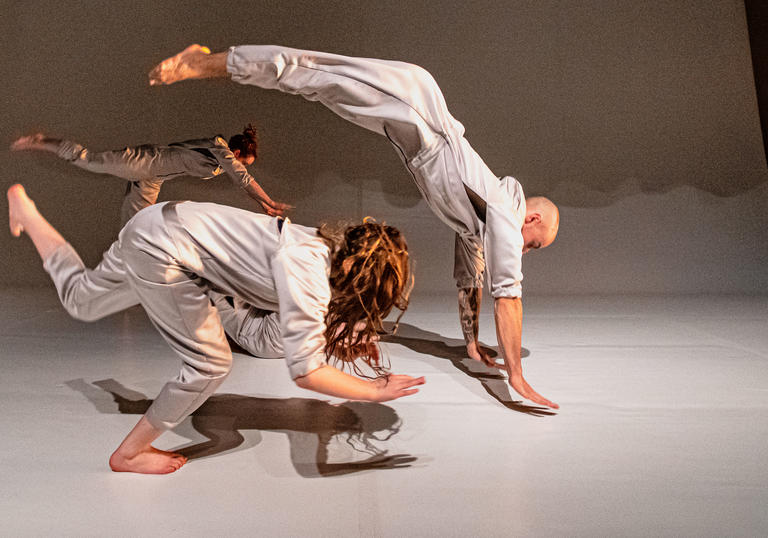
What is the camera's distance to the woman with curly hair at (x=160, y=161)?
332 cm

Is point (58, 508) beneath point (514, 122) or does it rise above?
beneath

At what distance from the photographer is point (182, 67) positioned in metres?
2.30

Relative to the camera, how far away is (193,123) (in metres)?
5.78

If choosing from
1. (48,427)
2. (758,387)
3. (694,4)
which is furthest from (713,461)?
(694,4)

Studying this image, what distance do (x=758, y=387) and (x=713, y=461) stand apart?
2.91ft

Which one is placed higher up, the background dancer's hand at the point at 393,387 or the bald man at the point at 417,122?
the bald man at the point at 417,122

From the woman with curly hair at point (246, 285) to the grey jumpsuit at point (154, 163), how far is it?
1.78 m

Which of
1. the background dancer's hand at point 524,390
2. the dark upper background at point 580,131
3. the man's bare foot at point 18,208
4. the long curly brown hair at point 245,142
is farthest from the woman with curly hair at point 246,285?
the dark upper background at point 580,131

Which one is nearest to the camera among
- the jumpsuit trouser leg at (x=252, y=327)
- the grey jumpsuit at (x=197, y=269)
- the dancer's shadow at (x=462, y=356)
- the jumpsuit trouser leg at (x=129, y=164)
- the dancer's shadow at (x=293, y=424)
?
the grey jumpsuit at (x=197, y=269)

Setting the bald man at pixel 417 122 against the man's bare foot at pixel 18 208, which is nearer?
the man's bare foot at pixel 18 208

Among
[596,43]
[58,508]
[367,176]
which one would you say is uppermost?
[596,43]

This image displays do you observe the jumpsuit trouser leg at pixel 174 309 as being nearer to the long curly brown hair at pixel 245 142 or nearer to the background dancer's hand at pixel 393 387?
the background dancer's hand at pixel 393 387

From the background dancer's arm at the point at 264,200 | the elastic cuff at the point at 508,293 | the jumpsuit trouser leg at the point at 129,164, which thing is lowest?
the elastic cuff at the point at 508,293

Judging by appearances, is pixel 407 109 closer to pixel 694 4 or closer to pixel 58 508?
pixel 58 508
